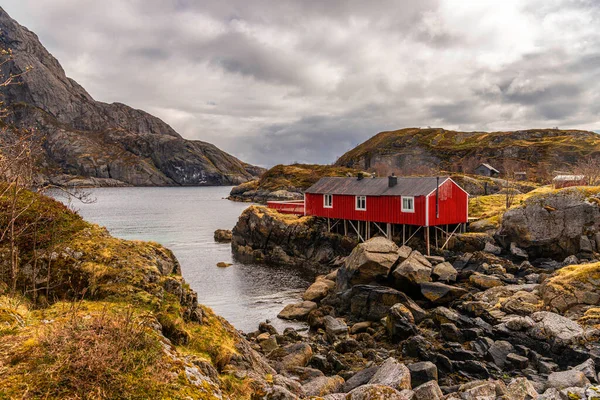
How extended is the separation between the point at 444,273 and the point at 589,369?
13558 millimetres

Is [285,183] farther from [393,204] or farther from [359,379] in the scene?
[359,379]

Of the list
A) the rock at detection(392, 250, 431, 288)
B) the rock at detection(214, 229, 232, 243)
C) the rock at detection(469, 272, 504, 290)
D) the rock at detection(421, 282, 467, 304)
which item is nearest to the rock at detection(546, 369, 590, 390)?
the rock at detection(421, 282, 467, 304)

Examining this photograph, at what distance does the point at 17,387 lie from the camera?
15.1ft

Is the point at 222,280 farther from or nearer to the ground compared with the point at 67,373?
nearer to the ground

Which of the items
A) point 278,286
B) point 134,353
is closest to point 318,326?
point 278,286

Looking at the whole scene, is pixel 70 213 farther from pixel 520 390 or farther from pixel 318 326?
pixel 318 326

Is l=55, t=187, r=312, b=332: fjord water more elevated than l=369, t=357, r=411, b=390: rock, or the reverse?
l=369, t=357, r=411, b=390: rock

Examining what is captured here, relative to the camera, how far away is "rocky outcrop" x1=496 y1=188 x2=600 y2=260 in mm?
30250

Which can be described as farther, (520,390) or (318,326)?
(318,326)

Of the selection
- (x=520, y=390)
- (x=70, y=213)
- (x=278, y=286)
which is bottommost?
(x=278, y=286)

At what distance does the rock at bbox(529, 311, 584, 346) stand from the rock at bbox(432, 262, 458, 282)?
8882 mm

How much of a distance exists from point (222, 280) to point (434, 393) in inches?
1081

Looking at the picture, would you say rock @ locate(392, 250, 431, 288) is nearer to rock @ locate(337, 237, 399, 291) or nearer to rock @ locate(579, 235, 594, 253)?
rock @ locate(337, 237, 399, 291)

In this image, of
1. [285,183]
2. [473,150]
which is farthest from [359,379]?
[473,150]
